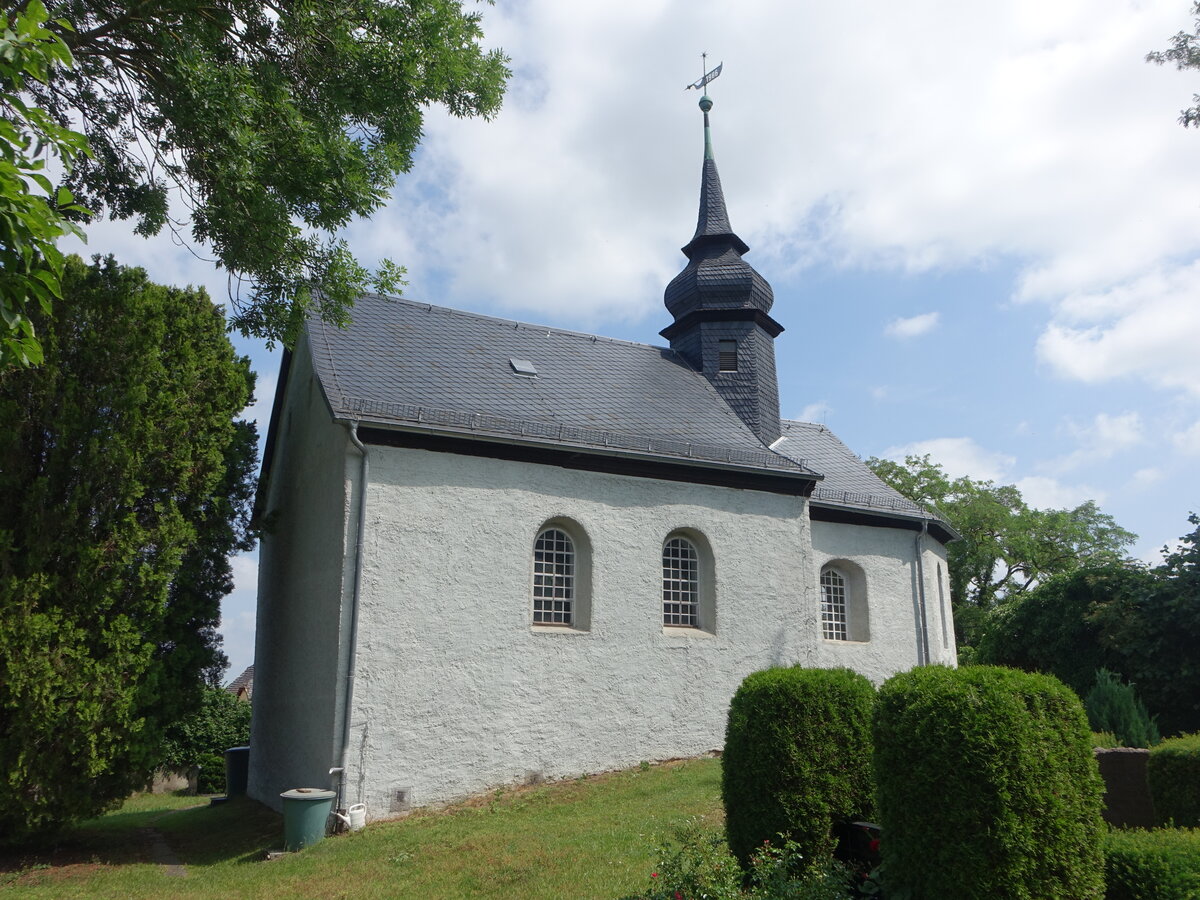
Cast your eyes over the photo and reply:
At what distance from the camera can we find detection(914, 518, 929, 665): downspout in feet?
55.1

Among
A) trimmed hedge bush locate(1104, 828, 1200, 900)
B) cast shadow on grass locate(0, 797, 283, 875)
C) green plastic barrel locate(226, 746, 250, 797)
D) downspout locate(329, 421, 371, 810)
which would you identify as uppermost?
downspout locate(329, 421, 371, 810)

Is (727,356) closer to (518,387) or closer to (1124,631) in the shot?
(518,387)

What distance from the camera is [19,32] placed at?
3807mm

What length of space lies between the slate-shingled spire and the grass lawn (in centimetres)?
804

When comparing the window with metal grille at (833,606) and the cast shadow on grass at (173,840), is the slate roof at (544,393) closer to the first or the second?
the window with metal grille at (833,606)

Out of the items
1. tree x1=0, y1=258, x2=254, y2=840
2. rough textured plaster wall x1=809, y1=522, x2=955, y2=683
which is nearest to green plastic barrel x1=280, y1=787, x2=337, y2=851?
tree x1=0, y1=258, x2=254, y2=840

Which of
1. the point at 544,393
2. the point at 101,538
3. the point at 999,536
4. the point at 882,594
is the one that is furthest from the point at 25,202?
the point at 999,536

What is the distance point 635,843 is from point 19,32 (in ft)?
25.7

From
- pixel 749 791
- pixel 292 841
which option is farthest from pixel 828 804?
pixel 292 841

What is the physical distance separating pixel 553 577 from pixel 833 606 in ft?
21.0

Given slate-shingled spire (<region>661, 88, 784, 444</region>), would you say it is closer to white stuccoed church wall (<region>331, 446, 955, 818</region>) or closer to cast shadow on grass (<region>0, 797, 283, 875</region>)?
white stuccoed church wall (<region>331, 446, 955, 818</region>)

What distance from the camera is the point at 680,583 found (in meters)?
14.1

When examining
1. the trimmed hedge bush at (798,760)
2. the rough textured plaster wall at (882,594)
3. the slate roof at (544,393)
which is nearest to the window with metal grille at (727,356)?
the slate roof at (544,393)

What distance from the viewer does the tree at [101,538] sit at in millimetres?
9461
